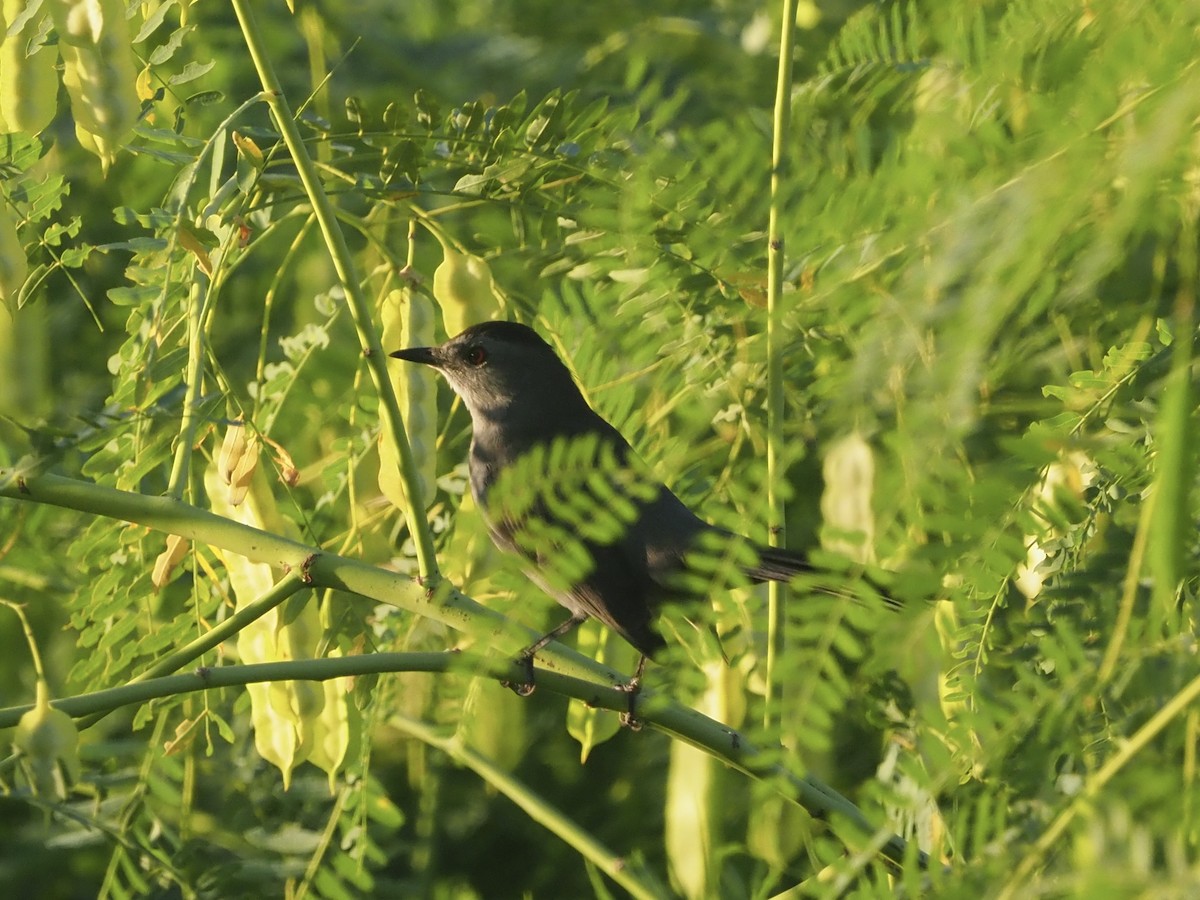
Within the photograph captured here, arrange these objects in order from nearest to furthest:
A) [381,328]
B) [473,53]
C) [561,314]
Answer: [561,314] < [381,328] < [473,53]

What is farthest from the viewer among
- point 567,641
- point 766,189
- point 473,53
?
point 473,53

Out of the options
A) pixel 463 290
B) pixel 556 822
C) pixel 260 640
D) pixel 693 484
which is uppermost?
pixel 463 290

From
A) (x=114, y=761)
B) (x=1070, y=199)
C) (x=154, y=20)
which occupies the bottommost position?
(x=114, y=761)

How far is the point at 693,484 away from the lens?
8.75ft

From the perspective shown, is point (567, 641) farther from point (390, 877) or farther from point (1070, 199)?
point (1070, 199)

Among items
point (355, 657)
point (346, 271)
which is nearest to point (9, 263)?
point (346, 271)

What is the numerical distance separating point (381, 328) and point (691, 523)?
701 millimetres

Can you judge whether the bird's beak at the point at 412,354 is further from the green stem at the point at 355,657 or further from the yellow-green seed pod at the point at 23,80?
the yellow-green seed pod at the point at 23,80

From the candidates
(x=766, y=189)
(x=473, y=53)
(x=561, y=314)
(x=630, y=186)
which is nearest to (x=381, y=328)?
(x=561, y=314)

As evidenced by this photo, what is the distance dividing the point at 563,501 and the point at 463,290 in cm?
38

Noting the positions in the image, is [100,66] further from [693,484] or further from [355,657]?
[693,484]

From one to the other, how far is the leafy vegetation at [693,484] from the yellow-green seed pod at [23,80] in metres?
0.01

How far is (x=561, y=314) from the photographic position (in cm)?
254

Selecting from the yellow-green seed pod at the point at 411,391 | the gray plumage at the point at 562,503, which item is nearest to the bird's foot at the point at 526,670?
the gray plumage at the point at 562,503
